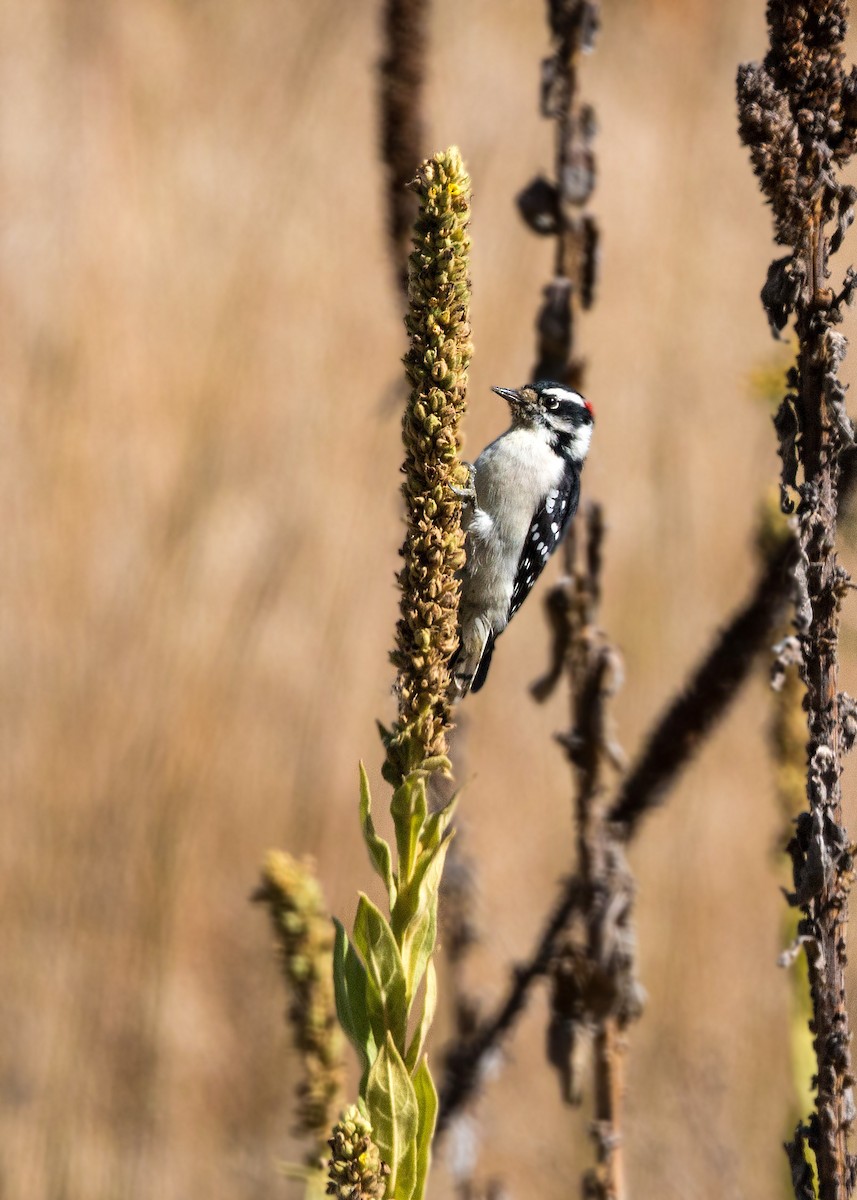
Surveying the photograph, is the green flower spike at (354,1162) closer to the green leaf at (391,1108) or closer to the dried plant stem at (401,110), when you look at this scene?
the green leaf at (391,1108)

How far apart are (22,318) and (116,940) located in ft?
7.53

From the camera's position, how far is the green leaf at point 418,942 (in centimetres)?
90

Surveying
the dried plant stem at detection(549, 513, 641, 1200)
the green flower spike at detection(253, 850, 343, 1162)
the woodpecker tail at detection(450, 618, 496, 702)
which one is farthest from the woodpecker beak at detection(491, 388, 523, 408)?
the green flower spike at detection(253, 850, 343, 1162)

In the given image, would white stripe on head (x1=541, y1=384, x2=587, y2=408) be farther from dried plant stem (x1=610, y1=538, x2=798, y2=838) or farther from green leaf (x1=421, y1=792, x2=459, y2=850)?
green leaf (x1=421, y1=792, x2=459, y2=850)

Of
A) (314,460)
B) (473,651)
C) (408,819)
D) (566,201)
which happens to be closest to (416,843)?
(408,819)

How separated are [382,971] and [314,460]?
11.9 ft

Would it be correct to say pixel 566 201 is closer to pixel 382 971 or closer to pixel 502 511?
pixel 502 511

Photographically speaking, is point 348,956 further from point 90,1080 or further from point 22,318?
point 22,318

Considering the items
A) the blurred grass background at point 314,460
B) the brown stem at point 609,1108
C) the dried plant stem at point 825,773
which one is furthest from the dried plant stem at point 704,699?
the blurred grass background at point 314,460

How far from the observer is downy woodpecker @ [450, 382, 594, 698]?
7.39ft

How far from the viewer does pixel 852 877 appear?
986 mm

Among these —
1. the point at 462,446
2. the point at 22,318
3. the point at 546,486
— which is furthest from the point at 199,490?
the point at 462,446

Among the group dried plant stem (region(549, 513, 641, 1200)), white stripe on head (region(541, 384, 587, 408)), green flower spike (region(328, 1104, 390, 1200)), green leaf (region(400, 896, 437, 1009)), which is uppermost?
white stripe on head (region(541, 384, 587, 408))

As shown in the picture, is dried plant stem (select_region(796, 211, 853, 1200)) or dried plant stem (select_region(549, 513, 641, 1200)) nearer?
dried plant stem (select_region(796, 211, 853, 1200))
